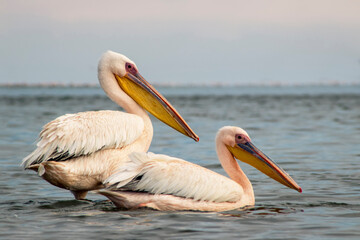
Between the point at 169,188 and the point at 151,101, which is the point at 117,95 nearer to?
the point at 151,101

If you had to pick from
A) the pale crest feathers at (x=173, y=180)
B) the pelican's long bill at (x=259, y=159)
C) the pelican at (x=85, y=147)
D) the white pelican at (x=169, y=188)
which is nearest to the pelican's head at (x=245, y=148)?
the pelican's long bill at (x=259, y=159)

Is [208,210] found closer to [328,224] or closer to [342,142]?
[328,224]

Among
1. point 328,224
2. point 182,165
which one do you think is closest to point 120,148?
point 182,165

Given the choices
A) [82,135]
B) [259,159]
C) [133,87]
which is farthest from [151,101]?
[259,159]

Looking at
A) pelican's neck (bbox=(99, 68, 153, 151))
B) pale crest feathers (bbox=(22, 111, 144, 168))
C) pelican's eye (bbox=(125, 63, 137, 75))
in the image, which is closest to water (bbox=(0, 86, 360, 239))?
pale crest feathers (bbox=(22, 111, 144, 168))

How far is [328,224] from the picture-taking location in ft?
17.8

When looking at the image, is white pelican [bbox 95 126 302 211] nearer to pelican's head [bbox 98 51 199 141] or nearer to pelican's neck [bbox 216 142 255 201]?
pelican's neck [bbox 216 142 255 201]

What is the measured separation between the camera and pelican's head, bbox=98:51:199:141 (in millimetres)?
6777

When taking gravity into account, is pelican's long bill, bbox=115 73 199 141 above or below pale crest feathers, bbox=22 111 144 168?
above

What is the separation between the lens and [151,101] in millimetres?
6832

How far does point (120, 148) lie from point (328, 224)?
2.06 m

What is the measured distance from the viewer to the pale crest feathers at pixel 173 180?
565cm

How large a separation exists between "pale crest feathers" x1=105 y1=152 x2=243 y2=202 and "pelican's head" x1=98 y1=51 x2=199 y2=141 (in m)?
0.93

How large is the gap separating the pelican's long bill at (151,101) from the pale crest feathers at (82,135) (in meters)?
0.59
